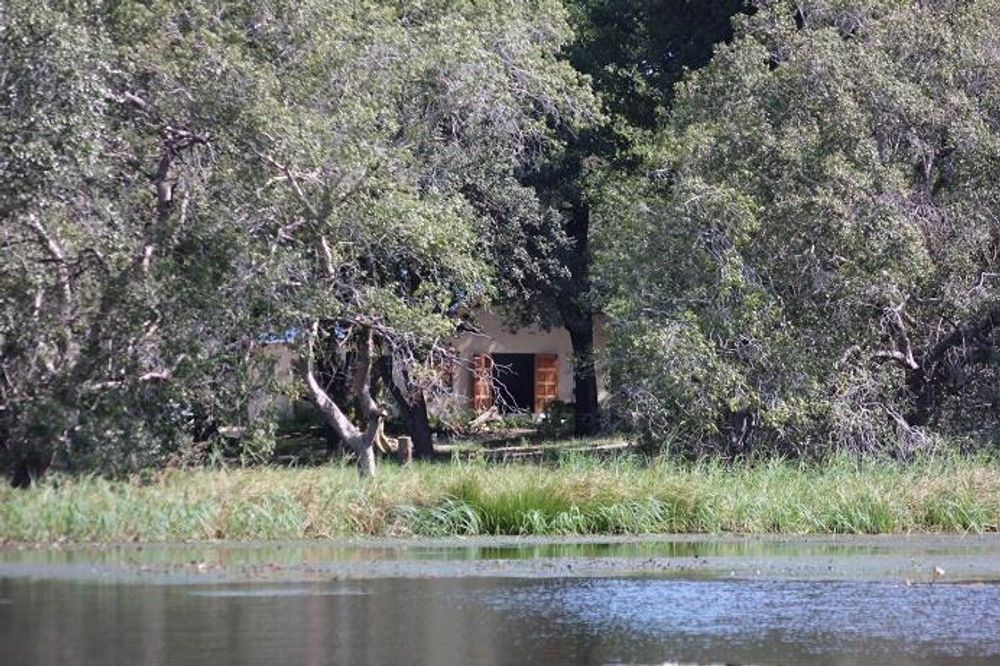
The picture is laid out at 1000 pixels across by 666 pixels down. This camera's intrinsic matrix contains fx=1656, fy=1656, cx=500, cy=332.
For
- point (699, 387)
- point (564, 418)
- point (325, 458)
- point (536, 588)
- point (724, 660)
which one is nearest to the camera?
point (724, 660)

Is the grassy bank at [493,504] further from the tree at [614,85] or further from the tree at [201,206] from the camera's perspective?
the tree at [614,85]

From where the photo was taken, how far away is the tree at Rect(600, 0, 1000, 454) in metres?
24.9

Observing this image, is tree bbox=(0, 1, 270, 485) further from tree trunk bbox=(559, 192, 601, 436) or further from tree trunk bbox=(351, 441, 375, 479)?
tree trunk bbox=(559, 192, 601, 436)

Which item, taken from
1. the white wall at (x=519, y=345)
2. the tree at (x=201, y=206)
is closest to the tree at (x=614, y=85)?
the white wall at (x=519, y=345)

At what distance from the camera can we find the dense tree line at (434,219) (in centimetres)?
2211

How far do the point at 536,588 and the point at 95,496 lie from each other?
6.07 metres

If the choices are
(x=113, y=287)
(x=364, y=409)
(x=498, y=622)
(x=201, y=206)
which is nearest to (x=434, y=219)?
(x=364, y=409)

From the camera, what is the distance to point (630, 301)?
25.9 meters

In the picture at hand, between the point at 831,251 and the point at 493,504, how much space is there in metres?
8.47

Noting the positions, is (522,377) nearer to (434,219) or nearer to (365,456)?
(434,219)

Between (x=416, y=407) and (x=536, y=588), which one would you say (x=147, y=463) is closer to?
(x=536, y=588)

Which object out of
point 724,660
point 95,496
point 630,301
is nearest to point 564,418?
point 630,301

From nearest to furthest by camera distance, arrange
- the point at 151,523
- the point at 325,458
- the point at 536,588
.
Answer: the point at 536,588 → the point at 151,523 → the point at 325,458

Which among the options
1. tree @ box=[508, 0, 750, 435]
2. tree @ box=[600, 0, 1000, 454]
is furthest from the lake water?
tree @ box=[508, 0, 750, 435]
